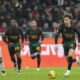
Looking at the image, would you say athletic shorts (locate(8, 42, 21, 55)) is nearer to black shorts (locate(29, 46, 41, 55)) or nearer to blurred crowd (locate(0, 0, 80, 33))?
black shorts (locate(29, 46, 41, 55))

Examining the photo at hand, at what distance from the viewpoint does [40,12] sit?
26.5 m

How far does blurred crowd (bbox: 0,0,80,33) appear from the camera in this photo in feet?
83.1

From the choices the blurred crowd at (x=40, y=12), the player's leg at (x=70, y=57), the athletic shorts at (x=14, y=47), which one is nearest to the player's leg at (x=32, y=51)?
the athletic shorts at (x=14, y=47)

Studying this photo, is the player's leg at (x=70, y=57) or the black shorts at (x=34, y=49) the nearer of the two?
the player's leg at (x=70, y=57)

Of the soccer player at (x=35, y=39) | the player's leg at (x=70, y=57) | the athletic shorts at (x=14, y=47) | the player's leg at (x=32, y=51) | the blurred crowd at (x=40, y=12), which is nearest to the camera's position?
the player's leg at (x=70, y=57)

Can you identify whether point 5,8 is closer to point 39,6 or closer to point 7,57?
point 39,6

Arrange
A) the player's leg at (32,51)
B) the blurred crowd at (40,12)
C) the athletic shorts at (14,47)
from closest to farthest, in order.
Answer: the athletic shorts at (14,47), the player's leg at (32,51), the blurred crowd at (40,12)

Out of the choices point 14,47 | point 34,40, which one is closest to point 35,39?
point 34,40

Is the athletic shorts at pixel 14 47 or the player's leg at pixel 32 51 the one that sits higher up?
the athletic shorts at pixel 14 47

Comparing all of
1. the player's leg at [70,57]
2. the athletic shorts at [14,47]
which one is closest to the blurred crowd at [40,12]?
the athletic shorts at [14,47]

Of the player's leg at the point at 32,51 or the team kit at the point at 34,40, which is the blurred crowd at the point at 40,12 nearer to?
the player's leg at the point at 32,51

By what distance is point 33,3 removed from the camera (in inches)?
1081

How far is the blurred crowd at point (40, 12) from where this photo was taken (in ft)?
83.1

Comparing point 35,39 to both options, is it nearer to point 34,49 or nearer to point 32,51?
point 34,49
